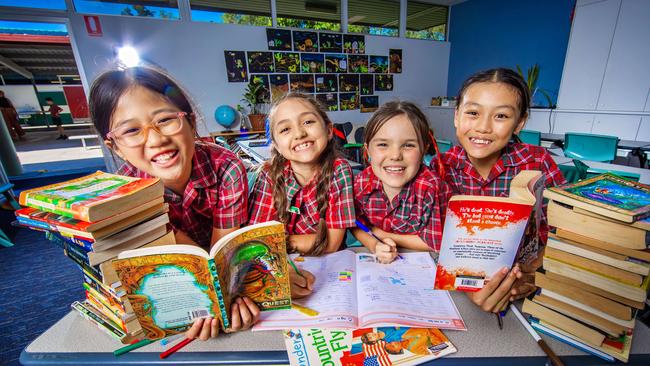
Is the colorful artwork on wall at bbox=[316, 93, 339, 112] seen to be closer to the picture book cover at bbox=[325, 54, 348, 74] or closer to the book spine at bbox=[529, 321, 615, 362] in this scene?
→ the picture book cover at bbox=[325, 54, 348, 74]

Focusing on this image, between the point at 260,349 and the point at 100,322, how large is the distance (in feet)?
1.39

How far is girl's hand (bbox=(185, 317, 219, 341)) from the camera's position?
623 millimetres

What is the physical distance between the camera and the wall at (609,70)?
11.5ft

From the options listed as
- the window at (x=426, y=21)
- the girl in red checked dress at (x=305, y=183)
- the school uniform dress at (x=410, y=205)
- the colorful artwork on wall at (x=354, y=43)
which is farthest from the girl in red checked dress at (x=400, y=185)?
the window at (x=426, y=21)

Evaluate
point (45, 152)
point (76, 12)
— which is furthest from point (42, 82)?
point (76, 12)

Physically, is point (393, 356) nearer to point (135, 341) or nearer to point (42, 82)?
point (135, 341)

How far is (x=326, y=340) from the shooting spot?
2.05 ft

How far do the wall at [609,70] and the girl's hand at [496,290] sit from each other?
15.7ft

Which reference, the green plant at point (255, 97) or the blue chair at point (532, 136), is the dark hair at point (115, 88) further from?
the green plant at point (255, 97)

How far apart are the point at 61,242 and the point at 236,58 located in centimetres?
436

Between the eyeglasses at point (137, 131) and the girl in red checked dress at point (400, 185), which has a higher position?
the eyeglasses at point (137, 131)

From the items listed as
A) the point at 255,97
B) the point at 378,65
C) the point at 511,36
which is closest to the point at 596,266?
the point at 255,97

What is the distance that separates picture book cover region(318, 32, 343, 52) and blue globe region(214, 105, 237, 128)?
1.99 m

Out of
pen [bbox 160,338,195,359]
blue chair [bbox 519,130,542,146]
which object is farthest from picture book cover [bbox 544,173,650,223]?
blue chair [bbox 519,130,542,146]
